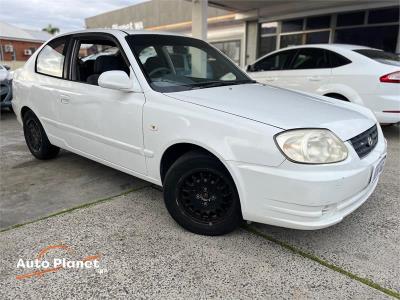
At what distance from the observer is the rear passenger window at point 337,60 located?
18.2ft

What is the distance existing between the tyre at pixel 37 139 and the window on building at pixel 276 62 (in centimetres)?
425

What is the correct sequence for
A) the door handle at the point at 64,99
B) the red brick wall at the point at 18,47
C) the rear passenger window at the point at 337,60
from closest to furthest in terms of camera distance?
the door handle at the point at 64,99 → the rear passenger window at the point at 337,60 → the red brick wall at the point at 18,47

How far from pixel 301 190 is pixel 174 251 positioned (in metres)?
1.00

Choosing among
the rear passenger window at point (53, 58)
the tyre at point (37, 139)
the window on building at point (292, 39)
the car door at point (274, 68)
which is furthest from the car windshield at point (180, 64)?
the window on building at point (292, 39)

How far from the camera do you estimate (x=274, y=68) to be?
6602 millimetres

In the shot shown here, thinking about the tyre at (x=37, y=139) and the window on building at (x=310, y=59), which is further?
the window on building at (x=310, y=59)

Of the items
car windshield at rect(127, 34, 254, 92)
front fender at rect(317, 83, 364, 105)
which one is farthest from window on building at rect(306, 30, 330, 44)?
car windshield at rect(127, 34, 254, 92)

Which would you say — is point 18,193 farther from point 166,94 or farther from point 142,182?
point 166,94

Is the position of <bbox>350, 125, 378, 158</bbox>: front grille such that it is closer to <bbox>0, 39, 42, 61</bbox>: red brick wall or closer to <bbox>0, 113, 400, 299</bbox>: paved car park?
<bbox>0, 113, 400, 299</bbox>: paved car park

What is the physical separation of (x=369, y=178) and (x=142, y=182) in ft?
7.47

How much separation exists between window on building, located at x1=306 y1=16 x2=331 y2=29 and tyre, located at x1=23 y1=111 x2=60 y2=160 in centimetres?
1049

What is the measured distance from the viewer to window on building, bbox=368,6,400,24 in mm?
10016

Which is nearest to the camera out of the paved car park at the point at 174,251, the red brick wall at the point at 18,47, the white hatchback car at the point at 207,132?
the paved car park at the point at 174,251

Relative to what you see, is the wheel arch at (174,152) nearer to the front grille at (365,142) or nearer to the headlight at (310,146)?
the headlight at (310,146)
